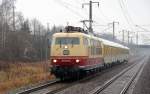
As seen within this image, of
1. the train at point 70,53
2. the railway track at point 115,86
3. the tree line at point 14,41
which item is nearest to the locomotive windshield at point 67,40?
the train at point 70,53

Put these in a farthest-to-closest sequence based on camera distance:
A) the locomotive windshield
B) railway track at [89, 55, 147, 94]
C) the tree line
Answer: the tree line < the locomotive windshield < railway track at [89, 55, 147, 94]

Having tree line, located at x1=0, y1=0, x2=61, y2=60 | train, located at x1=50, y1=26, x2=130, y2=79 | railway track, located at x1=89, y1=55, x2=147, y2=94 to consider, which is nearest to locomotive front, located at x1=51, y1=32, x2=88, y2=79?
train, located at x1=50, y1=26, x2=130, y2=79

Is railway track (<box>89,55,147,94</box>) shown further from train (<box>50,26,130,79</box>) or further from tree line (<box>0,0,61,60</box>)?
tree line (<box>0,0,61,60</box>)

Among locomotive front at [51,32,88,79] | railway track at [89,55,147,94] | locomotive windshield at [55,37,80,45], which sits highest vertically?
locomotive windshield at [55,37,80,45]

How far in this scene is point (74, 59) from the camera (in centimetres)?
2492

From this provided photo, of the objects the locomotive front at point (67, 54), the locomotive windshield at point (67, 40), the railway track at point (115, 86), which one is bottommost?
the railway track at point (115, 86)

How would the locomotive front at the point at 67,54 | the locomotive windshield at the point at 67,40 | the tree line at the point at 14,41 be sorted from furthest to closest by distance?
the tree line at the point at 14,41 → the locomotive windshield at the point at 67,40 → the locomotive front at the point at 67,54

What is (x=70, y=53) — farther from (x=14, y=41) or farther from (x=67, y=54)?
(x=14, y=41)

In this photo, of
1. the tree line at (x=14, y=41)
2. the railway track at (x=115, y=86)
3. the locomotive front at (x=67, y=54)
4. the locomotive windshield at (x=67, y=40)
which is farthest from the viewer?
the tree line at (x=14, y=41)

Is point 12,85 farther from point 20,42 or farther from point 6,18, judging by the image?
point 6,18

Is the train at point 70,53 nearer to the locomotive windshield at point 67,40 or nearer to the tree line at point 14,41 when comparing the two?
the locomotive windshield at point 67,40

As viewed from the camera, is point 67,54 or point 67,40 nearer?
point 67,54

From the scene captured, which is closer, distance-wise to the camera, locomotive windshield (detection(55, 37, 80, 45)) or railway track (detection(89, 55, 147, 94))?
railway track (detection(89, 55, 147, 94))

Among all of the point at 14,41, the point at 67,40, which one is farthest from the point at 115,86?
the point at 14,41
